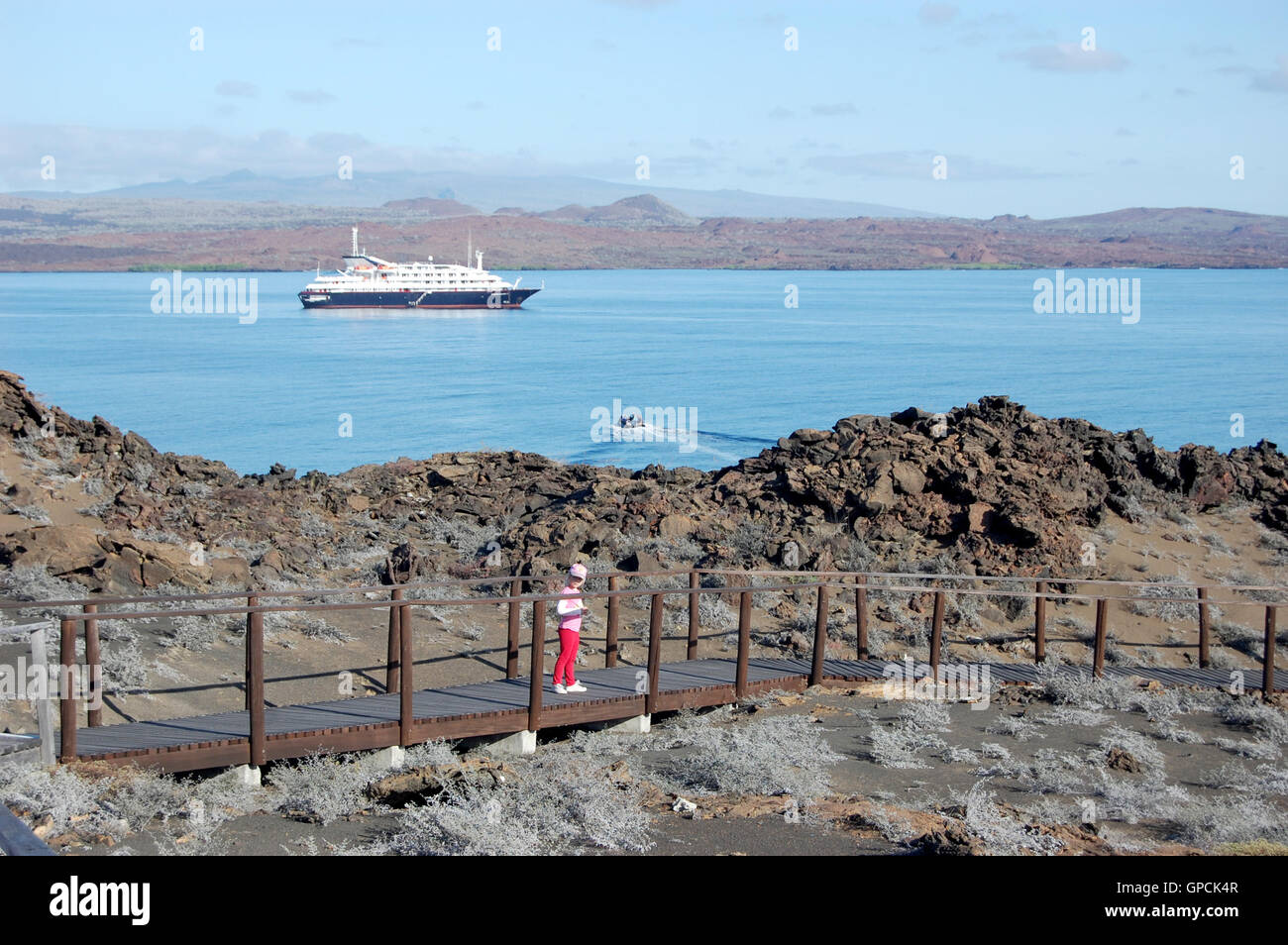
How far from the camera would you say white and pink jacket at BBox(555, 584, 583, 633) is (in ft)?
27.8

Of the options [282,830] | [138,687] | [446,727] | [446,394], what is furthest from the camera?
[446,394]

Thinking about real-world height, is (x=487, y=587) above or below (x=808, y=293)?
below

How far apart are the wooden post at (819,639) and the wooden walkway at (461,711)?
3.1 inches

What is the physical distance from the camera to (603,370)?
7162 cm

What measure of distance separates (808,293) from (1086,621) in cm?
14690

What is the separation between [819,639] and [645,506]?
7529 mm

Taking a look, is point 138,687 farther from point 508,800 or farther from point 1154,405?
point 1154,405

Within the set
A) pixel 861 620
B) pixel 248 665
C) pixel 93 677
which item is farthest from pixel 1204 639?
pixel 93 677

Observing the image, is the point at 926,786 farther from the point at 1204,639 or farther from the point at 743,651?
the point at 1204,639

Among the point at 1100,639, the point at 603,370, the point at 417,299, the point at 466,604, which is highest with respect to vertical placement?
the point at 417,299

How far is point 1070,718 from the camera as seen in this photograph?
8273 millimetres

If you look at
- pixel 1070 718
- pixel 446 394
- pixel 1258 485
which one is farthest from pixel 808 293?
pixel 1070 718

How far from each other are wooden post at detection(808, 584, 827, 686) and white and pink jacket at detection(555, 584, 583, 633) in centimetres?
185

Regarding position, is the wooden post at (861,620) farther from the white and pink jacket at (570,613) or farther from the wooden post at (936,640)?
the white and pink jacket at (570,613)
